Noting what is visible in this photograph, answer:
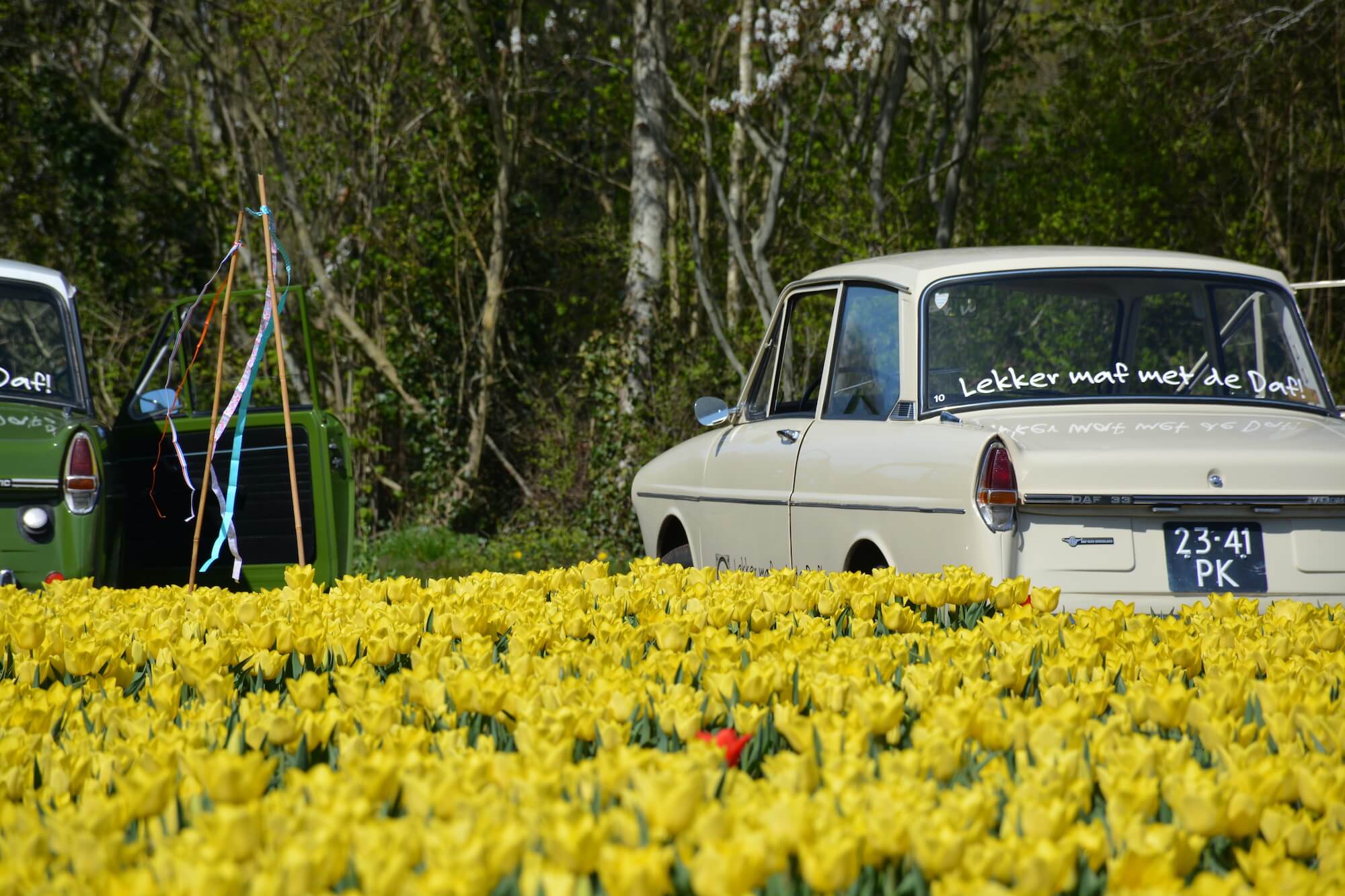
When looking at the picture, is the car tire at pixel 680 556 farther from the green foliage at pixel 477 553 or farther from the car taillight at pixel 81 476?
the green foliage at pixel 477 553

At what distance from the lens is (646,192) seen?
13.4 m

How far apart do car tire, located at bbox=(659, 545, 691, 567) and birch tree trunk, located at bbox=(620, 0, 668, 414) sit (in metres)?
5.36

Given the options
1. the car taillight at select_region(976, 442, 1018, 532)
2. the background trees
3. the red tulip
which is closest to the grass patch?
the background trees

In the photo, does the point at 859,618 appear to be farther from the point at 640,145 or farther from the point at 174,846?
the point at 640,145

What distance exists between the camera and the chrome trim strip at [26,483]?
6.66 meters

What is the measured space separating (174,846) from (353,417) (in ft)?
40.4

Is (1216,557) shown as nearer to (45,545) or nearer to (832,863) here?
(832,863)

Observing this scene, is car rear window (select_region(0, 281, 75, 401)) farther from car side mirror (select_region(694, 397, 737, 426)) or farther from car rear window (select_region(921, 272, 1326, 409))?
car rear window (select_region(921, 272, 1326, 409))

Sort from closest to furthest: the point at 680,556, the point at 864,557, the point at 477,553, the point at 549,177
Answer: the point at 864,557 → the point at 680,556 → the point at 477,553 → the point at 549,177

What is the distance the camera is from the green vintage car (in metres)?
6.77

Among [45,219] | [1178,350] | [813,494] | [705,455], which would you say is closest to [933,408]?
[813,494]

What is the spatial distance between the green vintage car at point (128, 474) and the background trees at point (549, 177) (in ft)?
15.1

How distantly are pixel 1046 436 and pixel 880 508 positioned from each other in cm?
68

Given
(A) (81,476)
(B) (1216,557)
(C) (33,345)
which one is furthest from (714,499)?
(C) (33,345)
